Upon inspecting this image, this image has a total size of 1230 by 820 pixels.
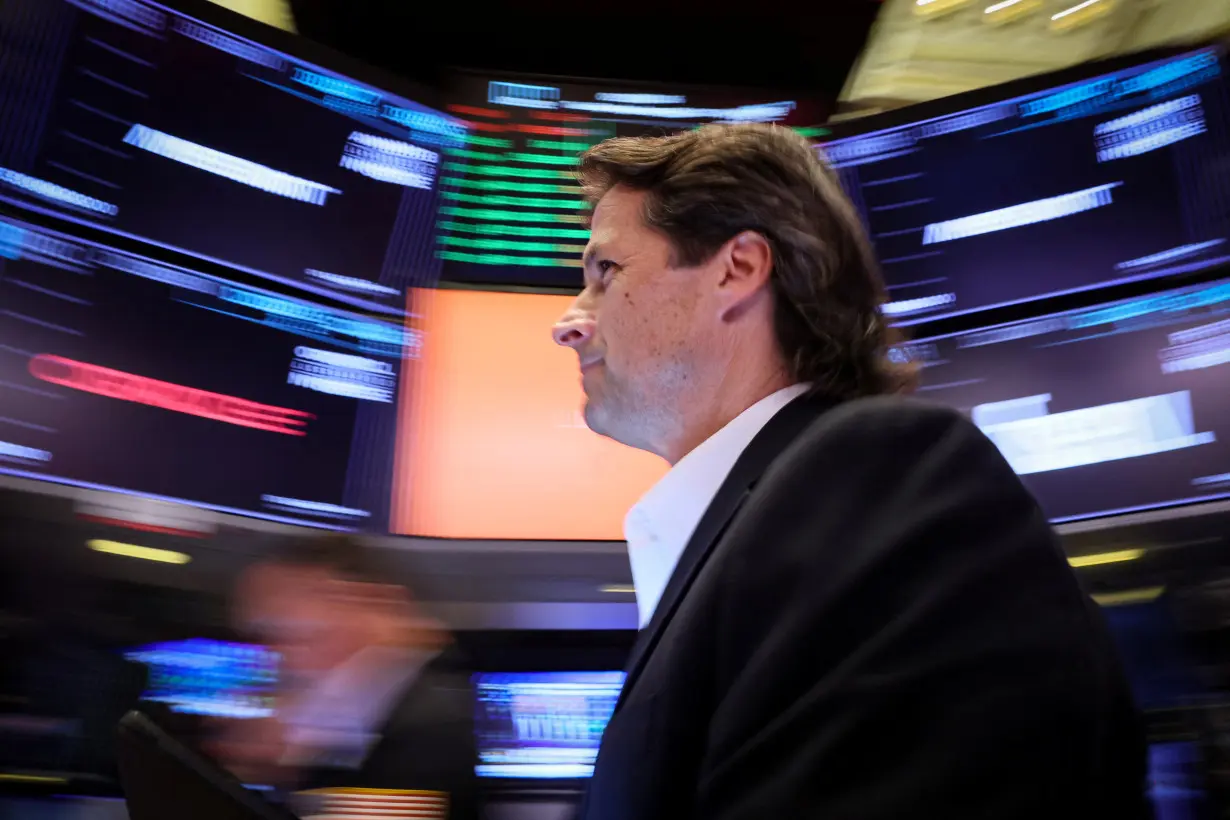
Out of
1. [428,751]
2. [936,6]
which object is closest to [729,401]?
[428,751]

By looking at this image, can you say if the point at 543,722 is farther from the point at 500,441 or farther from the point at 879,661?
the point at 879,661

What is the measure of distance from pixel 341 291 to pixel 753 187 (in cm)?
120

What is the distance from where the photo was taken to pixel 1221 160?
75.1 inches

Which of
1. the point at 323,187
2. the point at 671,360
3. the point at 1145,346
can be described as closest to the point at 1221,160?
the point at 1145,346

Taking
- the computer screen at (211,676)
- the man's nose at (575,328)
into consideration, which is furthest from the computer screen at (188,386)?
the man's nose at (575,328)

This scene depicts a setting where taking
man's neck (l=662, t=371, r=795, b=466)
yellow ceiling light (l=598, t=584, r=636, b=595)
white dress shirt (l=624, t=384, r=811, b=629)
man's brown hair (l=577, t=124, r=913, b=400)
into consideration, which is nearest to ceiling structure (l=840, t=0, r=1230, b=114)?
yellow ceiling light (l=598, t=584, r=636, b=595)

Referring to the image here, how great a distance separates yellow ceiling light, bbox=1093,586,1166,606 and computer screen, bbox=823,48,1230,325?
59 cm

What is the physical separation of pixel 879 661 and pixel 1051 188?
1732 millimetres

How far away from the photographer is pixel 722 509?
0.77m

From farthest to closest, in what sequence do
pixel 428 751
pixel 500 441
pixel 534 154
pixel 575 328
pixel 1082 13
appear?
pixel 1082 13 < pixel 534 154 < pixel 500 441 < pixel 428 751 < pixel 575 328

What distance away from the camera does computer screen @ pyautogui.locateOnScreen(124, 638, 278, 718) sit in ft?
5.83

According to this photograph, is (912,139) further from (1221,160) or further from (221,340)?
(221,340)

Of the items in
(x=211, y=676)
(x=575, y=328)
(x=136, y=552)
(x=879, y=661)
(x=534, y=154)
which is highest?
(x=534, y=154)

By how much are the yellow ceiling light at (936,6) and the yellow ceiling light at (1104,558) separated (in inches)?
53.2
